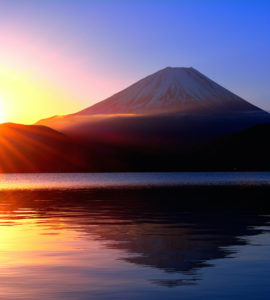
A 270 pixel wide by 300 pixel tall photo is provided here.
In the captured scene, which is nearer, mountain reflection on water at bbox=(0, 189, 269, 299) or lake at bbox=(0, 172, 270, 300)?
lake at bbox=(0, 172, 270, 300)

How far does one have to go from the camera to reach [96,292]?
59.1 ft

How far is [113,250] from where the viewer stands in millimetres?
26469

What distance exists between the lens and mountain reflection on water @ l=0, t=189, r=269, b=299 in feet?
61.6

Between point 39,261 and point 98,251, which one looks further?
point 98,251

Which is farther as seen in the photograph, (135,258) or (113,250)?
(113,250)

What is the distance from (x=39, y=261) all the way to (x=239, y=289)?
7.84 metres

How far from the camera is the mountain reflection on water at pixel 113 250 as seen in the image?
1878 centimetres

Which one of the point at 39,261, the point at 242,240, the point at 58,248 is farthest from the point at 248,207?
the point at 39,261

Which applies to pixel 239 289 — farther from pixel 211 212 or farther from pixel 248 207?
pixel 248 207

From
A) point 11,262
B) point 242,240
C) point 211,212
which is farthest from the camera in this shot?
point 211,212

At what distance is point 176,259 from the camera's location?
23.6m

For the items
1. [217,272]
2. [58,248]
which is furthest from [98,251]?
[217,272]

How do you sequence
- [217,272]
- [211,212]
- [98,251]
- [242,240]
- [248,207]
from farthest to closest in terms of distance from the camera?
[248,207]
[211,212]
[242,240]
[98,251]
[217,272]

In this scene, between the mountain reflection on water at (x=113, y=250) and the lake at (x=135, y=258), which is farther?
the mountain reflection on water at (x=113, y=250)
